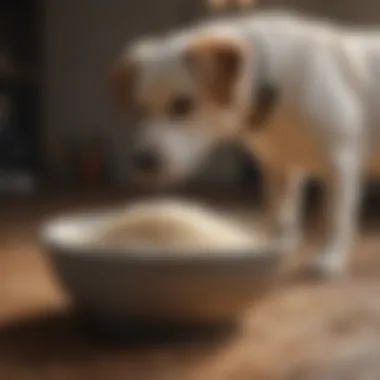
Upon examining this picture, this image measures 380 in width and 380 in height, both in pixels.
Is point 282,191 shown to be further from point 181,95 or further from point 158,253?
point 158,253

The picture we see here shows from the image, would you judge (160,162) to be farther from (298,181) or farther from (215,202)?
(215,202)

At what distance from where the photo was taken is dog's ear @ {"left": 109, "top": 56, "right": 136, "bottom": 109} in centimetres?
116

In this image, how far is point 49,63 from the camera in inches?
112

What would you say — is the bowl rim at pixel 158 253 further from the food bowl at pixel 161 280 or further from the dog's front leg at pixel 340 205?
the dog's front leg at pixel 340 205

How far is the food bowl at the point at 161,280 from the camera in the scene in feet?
2.55

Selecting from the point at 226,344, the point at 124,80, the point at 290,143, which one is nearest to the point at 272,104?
the point at 290,143

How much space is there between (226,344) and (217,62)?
377 millimetres

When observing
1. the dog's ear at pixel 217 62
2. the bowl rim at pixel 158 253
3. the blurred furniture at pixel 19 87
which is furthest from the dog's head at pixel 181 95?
the blurred furniture at pixel 19 87

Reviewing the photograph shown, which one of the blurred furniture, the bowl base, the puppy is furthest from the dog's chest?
the blurred furniture

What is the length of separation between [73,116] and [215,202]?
813 millimetres

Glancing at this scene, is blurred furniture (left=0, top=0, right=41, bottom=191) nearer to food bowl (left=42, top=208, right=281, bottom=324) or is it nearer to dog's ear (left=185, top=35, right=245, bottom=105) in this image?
dog's ear (left=185, top=35, right=245, bottom=105)

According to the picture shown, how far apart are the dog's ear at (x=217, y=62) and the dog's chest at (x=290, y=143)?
147 mm

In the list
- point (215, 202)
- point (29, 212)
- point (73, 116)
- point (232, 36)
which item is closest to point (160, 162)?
point (232, 36)

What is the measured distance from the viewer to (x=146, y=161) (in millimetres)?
1086
